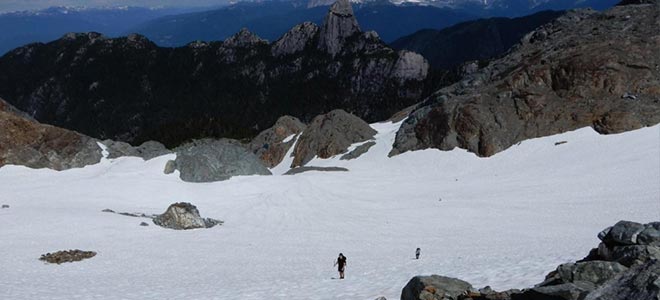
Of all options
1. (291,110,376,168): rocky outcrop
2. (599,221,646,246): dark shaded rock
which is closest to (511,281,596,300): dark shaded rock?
(599,221,646,246): dark shaded rock

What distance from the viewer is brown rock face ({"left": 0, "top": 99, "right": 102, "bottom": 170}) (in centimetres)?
6056

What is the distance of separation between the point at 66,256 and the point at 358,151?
2166 inches

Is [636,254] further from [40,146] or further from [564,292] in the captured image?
[40,146]

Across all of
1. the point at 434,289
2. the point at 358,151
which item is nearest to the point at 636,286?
the point at 434,289

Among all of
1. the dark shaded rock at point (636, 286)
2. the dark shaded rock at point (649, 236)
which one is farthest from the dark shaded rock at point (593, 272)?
the dark shaded rock at point (636, 286)

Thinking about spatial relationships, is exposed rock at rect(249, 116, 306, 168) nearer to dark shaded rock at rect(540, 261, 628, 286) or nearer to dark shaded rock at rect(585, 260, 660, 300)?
dark shaded rock at rect(540, 261, 628, 286)

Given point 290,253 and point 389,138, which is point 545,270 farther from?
point 389,138

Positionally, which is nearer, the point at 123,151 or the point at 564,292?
the point at 564,292

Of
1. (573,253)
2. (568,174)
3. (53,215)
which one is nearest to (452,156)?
(568,174)

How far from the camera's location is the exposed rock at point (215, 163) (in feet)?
194

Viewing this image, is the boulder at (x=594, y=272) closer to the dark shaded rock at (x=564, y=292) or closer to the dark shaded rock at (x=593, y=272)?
the dark shaded rock at (x=593, y=272)

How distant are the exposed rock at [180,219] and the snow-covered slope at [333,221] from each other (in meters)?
1.38

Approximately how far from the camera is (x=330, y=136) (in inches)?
3418

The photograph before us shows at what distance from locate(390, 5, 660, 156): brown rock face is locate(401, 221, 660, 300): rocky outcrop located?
49.6m
